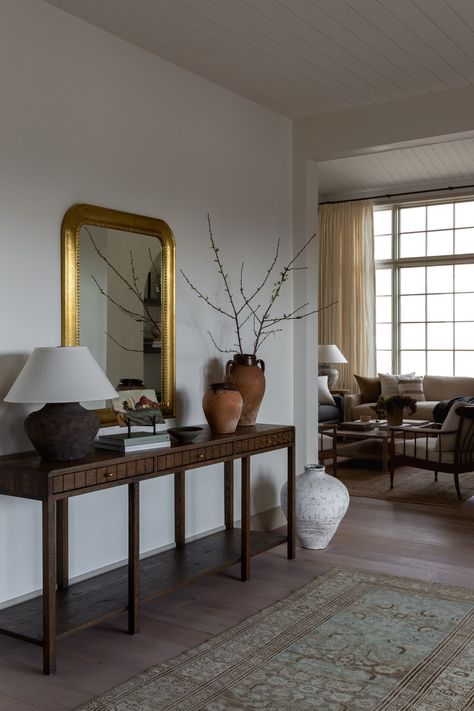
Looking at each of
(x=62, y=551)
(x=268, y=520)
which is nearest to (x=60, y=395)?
(x=62, y=551)

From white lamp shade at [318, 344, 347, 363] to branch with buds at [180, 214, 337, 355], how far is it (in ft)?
14.6

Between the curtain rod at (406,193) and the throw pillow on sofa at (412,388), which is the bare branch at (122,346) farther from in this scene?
the curtain rod at (406,193)

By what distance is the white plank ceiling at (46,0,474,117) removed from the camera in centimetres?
393

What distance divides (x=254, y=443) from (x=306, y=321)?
1.61 meters

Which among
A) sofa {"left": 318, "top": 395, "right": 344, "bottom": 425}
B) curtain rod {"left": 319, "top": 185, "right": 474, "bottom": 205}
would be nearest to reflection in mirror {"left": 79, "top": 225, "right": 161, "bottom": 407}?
sofa {"left": 318, "top": 395, "right": 344, "bottom": 425}

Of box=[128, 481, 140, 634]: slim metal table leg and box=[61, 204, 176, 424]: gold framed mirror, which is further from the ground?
box=[61, 204, 176, 424]: gold framed mirror

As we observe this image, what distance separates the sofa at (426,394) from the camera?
9969mm

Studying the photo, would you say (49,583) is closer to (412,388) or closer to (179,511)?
(179,511)

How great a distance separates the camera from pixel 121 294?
4.29 m

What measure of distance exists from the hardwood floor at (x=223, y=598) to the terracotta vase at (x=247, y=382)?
3.00ft

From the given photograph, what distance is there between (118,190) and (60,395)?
4.88 ft

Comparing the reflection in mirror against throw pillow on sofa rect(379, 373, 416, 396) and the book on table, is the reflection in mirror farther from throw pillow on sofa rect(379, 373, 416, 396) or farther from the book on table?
throw pillow on sofa rect(379, 373, 416, 396)

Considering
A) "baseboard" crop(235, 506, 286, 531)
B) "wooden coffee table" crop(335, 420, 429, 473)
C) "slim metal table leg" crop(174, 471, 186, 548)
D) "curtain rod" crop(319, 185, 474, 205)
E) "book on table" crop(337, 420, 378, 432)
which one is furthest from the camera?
"curtain rod" crop(319, 185, 474, 205)

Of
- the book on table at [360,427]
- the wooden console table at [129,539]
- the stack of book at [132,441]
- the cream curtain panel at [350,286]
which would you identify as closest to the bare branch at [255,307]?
the wooden console table at [129,539]
